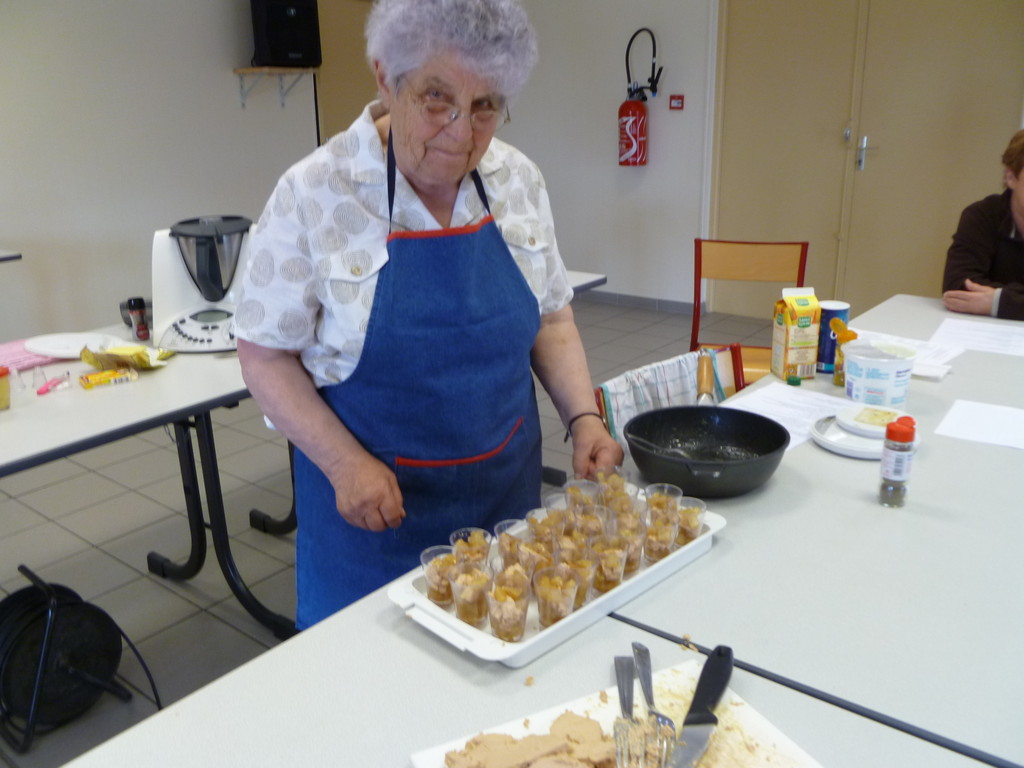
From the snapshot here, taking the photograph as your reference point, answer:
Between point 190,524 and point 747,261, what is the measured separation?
2.20 metres

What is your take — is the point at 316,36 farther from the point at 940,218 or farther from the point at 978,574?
the point at 978,574

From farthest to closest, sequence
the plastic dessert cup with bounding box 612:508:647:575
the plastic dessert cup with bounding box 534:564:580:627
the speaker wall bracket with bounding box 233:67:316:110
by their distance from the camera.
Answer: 1. the speaker wall bracket with bounding box 233:67:316:110
2. the plastic dessert cup with bounding box 612:508:647:575
3. the plastic dessert cup with bounding box 534:564:580:627

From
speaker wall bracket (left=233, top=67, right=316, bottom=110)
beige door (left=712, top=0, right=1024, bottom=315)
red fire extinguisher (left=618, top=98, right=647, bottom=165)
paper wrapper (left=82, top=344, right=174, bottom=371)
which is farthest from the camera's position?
red fire extinguisher (left=618, top=98, right=647, bottom=165)

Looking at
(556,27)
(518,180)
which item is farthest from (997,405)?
(556,27)

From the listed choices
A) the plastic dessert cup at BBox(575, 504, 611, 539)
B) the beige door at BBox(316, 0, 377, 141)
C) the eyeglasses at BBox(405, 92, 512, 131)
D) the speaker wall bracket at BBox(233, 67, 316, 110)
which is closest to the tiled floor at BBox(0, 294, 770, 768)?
the plastic dessert cup at BBox(575, 504, 611, 539)

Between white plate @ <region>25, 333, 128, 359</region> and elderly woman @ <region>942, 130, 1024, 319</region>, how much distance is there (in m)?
2.57

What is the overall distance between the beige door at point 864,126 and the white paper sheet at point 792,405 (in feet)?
11.7

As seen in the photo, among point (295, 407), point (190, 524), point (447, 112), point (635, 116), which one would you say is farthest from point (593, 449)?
point (635, 116)

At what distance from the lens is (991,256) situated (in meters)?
2.66

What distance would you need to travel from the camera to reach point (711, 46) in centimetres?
526

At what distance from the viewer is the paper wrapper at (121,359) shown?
2.14m

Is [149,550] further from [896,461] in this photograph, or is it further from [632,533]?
[896,461]

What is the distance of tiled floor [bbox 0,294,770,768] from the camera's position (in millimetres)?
2176

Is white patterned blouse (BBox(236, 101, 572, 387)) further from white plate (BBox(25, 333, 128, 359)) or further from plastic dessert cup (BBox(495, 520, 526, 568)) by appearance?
white plate (BBox(25, 333, 128, 359))
